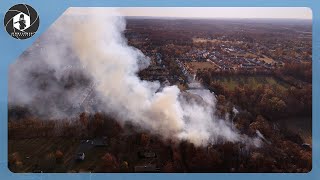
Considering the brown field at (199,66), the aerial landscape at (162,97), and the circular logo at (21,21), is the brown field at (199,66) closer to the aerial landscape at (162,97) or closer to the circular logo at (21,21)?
the aerial landscape at (162,97)

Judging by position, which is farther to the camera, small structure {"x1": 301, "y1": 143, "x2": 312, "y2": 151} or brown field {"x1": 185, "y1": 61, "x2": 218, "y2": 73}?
brown field {"x1": 185, "y1": 61, "x2": 218, "y2": 73}

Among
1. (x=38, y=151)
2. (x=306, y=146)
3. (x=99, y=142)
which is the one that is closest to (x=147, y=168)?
(x=99, y=142)

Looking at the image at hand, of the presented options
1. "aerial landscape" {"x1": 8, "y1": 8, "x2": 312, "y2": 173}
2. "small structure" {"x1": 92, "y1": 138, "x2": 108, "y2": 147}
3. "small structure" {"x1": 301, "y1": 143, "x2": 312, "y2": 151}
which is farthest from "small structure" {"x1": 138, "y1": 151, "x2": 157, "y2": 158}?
"small structure" {"x1": 301, "y1": 143, "x2": 312, "y2": 151}

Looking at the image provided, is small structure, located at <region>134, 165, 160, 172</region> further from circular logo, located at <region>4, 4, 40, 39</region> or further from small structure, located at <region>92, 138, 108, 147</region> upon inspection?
circular logo, located at <region>4, 4, 40, 39</region>

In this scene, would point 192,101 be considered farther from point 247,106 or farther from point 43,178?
point 43,178

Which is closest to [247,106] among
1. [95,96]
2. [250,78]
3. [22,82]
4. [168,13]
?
[250,78]
